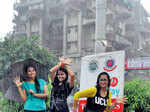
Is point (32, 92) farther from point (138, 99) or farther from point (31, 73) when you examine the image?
point (138, 99)

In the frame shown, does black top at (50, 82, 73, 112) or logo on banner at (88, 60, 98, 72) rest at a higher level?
logo on banner at (88, 60, 98, 72)

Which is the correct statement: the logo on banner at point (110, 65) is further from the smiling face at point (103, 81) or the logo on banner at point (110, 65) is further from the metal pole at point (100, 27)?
the metal pole at point (100, 27)

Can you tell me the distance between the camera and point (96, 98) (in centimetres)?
352

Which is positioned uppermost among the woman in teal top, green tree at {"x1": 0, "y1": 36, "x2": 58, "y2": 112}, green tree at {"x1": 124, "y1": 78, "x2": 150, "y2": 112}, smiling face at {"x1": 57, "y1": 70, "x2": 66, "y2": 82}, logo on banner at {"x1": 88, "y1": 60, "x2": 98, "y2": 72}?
green tree at {"x1": 0, "y1": 36, "x2": 58, "y2": 112}

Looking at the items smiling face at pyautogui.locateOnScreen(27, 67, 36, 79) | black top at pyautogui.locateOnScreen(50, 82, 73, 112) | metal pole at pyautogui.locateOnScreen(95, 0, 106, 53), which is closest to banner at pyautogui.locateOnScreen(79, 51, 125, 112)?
black top at pyautogui.locateOnScreen(50, 82, 73, 112)

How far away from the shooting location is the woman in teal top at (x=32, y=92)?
10.6ft

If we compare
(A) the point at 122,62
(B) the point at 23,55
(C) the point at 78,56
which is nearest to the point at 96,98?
(A) the point at 122,62

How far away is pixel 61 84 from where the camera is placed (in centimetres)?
343

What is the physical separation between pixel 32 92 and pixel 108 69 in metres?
2.03

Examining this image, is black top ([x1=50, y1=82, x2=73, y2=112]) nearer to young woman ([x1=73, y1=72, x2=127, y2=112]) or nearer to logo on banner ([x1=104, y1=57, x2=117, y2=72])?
young woman ([x1=73, y1=72, x2=127, y2=112])

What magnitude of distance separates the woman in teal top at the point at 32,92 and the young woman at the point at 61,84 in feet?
0.58

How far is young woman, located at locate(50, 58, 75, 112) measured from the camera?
338cm

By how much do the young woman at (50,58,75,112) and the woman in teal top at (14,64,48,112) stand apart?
0.18m

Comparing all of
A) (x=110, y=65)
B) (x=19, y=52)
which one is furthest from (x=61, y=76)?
(x=19, y=52)
